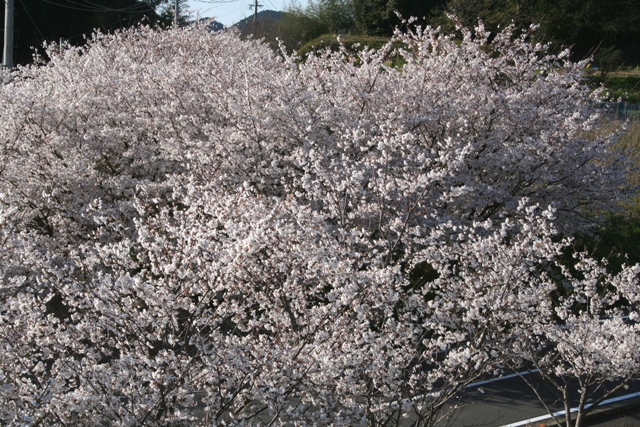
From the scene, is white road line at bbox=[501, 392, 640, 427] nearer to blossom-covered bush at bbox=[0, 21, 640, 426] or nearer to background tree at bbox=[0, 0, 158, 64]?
blossom-covered bush at bbox=[0, 21, 640, 426]

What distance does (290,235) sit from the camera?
5492 mm

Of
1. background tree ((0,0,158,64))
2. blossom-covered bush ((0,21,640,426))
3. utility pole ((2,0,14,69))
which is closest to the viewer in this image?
blossom-covered bush ((0,21,640,426))

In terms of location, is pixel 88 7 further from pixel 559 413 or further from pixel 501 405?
pixel 559 413

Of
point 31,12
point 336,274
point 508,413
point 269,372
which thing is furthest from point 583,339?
point 31,12

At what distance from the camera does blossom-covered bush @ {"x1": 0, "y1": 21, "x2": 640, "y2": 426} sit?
471 cm

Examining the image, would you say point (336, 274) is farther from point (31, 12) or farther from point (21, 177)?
point (31, 12)

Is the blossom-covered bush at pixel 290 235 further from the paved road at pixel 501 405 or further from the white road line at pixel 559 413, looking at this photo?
the white road line at pixel 559 413

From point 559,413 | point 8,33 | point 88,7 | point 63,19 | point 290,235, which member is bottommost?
point 559,413

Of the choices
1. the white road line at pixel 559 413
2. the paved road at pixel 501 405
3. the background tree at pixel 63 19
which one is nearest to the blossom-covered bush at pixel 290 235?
the paved road at pixel 501 405

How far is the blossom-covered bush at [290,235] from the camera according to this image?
471 cm

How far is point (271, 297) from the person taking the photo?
5.77m

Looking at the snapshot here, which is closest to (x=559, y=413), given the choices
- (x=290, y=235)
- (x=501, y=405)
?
(x=501, y=405)

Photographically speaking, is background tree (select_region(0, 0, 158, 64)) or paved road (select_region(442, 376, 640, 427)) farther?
background tree (select_region(0, 0, 158, 64))

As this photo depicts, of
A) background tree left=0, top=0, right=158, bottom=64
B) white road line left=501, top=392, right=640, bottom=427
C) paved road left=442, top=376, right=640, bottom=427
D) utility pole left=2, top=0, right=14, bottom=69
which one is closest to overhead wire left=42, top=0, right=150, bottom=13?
background tree left=0, top=0, right=158, bottom=64
